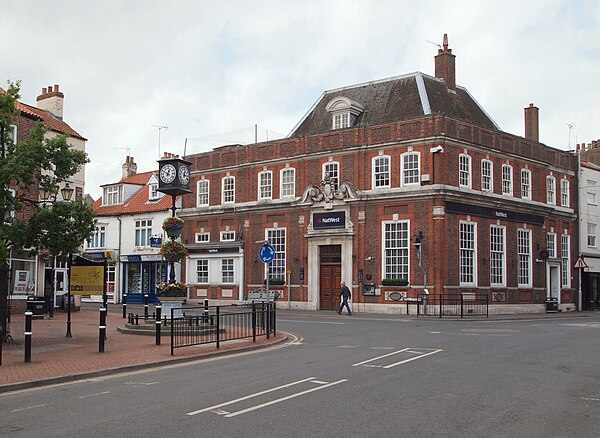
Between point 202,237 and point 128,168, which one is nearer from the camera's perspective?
point 202,237

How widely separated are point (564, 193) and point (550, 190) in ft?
5.94

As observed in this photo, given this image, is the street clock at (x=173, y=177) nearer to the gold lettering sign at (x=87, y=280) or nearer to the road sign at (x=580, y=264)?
the gold lettering sign at (x=87, y=280)

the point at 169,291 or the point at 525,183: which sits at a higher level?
the point at 525,183

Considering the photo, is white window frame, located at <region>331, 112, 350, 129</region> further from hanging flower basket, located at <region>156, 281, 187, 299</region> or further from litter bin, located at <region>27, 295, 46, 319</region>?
hanging flower basket, located at <region>156, 281, 187, 299</region>

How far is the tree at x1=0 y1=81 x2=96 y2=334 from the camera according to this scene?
54.5ft

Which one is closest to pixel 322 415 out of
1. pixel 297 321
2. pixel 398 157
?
pixel 297 321

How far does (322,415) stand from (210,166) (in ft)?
120

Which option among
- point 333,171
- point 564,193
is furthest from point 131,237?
point 564,193

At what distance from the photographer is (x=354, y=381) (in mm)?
11828

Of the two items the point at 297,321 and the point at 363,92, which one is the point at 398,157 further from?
the point at 297,321

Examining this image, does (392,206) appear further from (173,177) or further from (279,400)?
(279,400)

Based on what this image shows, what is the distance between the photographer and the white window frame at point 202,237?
44031 mm

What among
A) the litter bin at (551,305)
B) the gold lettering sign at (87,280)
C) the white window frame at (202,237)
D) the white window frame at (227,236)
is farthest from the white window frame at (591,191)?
the gold lettering sign at (87,280)

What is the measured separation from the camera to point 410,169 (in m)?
34.5
